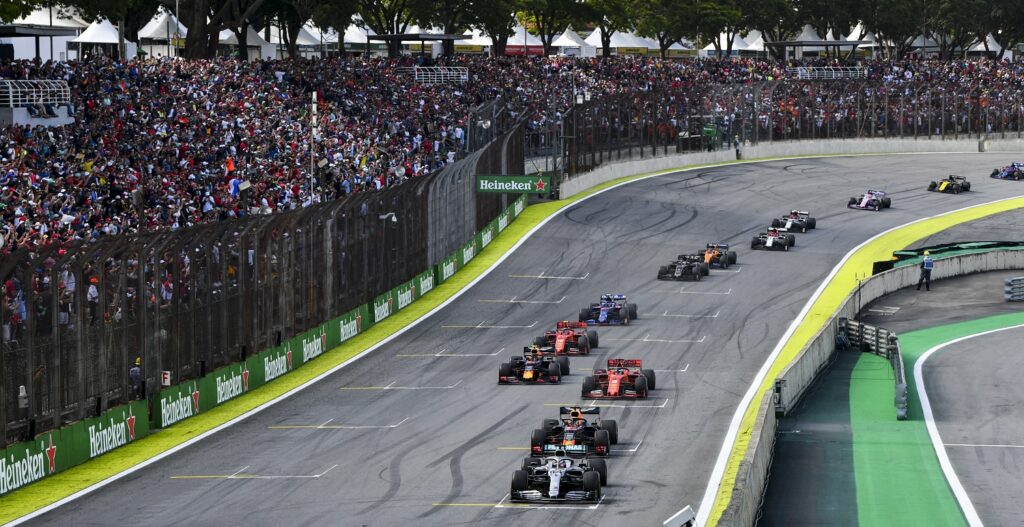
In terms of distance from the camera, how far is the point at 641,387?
39.2m

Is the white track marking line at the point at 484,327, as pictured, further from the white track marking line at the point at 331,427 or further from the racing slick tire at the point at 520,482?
the racing slick tire at the point at 520,482

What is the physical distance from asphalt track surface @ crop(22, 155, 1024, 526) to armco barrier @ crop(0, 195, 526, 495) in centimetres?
149

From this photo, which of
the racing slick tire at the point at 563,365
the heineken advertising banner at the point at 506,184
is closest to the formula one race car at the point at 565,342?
the racing slick tire at the point at 563,365

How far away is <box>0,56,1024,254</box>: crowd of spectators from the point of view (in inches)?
1630

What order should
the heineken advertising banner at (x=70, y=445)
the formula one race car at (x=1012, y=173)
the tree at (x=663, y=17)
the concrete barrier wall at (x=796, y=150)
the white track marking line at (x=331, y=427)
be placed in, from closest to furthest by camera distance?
the heineken advertising banner at (x=70, y=445)
the white track marking line at (x=331, y=427)
the concrete barrier wall at (x=796, y=150)
the formula one race car at (x=1012, y=173)
the tree at (x=663, y=17)

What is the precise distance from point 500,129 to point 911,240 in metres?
19.3

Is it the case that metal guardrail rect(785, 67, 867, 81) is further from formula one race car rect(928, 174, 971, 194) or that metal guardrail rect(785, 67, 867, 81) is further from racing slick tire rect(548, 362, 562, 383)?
racing slick tire rect(548, 362, 562, 383)

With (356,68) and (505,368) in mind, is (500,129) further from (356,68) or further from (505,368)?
(505,368)

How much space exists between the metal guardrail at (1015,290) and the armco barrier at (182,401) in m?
21.7

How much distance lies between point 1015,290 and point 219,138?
29.7 m

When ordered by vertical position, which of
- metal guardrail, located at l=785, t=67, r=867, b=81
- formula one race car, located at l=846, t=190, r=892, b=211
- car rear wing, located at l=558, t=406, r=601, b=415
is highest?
metal guardrail, located at l=785, t=67, r=867, b=81

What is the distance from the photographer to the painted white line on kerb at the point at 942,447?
99.2 ft

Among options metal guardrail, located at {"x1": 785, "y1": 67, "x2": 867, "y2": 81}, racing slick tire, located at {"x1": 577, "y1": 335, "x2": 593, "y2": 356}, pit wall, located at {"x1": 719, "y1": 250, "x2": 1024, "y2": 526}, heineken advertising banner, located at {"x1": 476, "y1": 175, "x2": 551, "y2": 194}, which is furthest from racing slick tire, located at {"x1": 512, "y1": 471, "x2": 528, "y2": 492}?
metal guardrail, located at {"x1": 785, "y1": 67, "x2": 867, "y2": 81}

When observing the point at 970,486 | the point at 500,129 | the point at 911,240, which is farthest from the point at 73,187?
the point at 911,240
